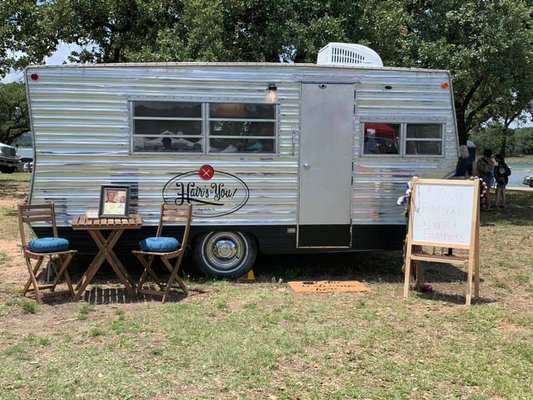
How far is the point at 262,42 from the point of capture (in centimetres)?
1153

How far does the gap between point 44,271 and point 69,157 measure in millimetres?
1483

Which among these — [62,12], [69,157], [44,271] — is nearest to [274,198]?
[69,157]

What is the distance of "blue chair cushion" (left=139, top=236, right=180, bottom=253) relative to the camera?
19.0ft

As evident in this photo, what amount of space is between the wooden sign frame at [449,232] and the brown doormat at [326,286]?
63 cm

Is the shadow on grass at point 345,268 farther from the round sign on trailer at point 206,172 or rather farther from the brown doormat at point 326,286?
the round sign on trailer at point 206,172

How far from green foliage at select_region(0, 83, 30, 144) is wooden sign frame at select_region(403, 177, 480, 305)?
37.2 m

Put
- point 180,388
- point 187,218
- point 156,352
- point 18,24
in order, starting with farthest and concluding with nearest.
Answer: point 18,24 → point 187,218 → point 156,352 → point 180,388

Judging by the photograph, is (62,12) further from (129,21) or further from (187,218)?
(187,218)

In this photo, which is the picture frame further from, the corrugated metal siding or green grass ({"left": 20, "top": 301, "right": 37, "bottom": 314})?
green grass ({"left": 20, "top": 301, "right": 37, "bottom": 314})

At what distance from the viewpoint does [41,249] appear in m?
5.57

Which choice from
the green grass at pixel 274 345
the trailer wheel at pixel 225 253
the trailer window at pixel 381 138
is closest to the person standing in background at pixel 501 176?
the green grass at pixel 274 345

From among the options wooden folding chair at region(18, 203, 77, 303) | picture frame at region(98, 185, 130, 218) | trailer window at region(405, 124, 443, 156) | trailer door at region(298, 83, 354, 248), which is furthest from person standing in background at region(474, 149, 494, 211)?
wooden folding chair at region(18, 203, 77, 303)

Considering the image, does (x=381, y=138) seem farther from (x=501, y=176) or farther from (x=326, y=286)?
(x=501, y=176)

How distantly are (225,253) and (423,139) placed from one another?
2.92 m
